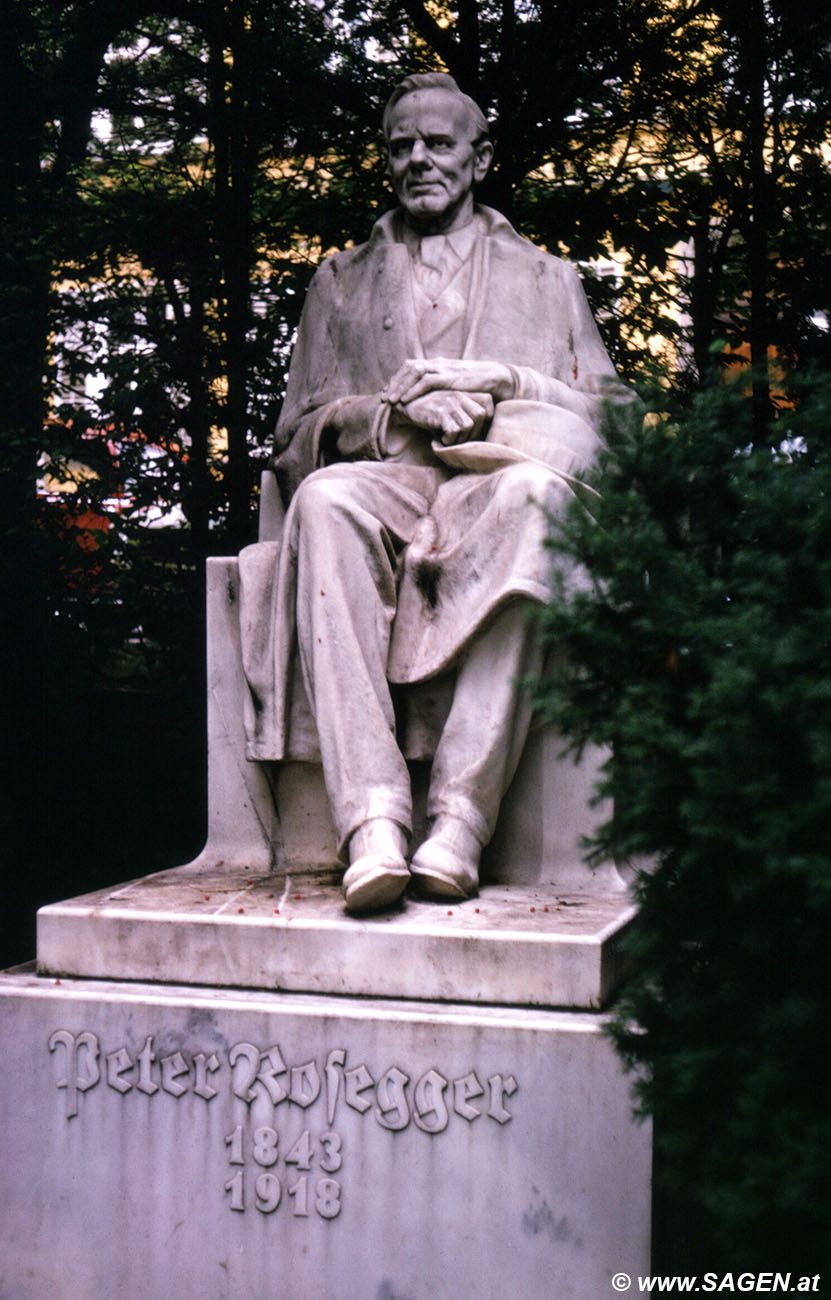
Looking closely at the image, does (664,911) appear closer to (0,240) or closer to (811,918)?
(811,918)

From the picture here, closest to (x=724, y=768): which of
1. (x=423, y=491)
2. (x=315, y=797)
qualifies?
(x=315, y=797)

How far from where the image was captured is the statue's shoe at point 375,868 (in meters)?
2.71

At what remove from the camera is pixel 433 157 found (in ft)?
12.1

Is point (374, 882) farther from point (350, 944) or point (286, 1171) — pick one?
point (286, 1171)

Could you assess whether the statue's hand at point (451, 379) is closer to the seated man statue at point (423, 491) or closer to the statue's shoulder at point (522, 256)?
the seated man statue at point (423, 491)

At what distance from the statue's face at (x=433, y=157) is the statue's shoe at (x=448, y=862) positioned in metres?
1.65

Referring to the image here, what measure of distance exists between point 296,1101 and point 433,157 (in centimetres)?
232

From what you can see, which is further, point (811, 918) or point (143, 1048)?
point (143, 1048)

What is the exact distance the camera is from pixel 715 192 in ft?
18.5

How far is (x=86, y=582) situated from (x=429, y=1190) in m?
3.83

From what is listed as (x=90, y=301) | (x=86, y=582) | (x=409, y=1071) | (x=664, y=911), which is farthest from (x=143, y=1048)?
(x=90, y=301)

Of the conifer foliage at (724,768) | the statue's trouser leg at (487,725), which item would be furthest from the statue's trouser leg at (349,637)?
the conifer foliage at (724,768)

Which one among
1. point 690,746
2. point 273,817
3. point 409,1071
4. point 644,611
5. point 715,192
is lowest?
Result: point 409,1071

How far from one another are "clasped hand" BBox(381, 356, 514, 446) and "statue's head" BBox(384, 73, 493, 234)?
498mm
